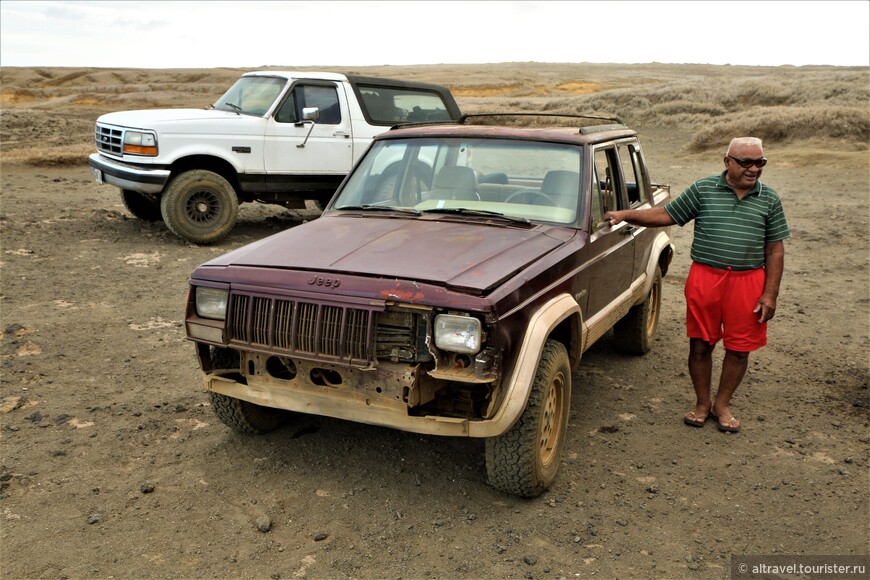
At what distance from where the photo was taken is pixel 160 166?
916cm

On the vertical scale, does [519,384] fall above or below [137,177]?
below

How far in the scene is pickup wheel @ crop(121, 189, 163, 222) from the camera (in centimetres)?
1056

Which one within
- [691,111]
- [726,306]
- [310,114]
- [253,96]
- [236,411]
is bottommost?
[236,411]

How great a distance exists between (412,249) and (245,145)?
6211 millimetres

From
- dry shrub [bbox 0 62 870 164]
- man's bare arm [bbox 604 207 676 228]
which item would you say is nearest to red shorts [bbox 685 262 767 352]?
man's bare arm [bbox 604 207 676 228]

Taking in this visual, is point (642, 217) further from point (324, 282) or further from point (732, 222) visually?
point (324, 282)

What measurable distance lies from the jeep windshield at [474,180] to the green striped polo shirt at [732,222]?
77 centimetres

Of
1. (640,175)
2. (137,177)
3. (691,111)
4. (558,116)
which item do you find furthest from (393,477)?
(691,111)

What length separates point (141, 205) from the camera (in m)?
10.7

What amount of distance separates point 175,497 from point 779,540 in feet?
9.49

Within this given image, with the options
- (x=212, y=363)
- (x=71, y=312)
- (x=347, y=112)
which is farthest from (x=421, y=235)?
(x=347, y=112)

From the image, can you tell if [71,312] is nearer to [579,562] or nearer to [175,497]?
[175,497]

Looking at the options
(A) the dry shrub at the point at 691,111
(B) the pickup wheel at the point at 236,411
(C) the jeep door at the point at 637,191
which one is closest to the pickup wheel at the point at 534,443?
(B) the pickup wheel at the point at 236,411

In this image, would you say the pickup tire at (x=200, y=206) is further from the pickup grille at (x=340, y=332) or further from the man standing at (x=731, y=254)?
the pickup grille at (x=340, y=332)
